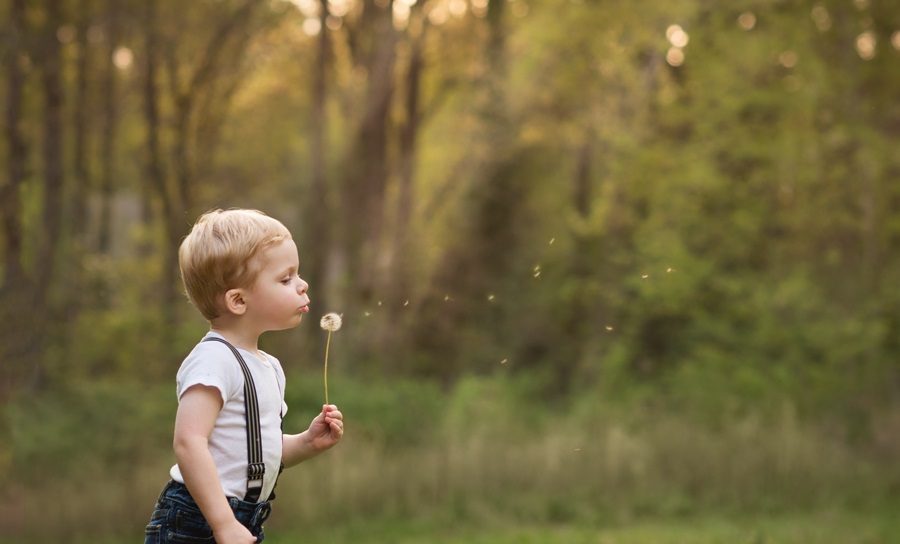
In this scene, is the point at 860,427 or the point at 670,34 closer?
the point at 860,427

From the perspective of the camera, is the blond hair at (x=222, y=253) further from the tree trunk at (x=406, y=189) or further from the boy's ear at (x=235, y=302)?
the tree trunk at (x=406, y=189)

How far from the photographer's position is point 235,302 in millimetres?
2832

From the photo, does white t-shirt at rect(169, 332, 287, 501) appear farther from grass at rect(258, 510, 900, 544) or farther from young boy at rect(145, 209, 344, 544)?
grass at rect(258, 510, 900, 544)

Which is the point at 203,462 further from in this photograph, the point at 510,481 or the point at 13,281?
the point at 13,281

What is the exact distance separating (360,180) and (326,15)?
107 inches

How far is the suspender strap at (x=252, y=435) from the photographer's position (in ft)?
9.09

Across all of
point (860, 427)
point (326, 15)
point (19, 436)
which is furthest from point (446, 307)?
point (19, 436)

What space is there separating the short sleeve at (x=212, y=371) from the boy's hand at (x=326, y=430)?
0.29m

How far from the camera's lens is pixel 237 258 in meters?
2.79

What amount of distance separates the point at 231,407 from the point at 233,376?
0.08 m

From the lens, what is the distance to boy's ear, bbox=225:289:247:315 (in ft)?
9.23

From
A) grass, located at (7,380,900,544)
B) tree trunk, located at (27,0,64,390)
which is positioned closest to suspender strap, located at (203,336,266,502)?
grass, located at (7,380,900,544)

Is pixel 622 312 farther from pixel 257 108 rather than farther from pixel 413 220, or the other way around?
pixel 257 108

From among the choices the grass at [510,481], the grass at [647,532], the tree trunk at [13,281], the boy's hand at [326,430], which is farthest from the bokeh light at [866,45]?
the boy's hand at [326,430]
